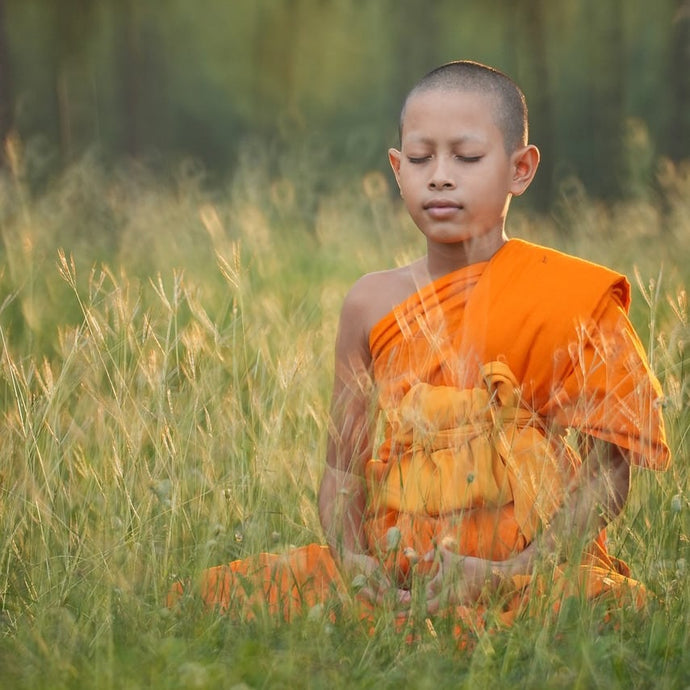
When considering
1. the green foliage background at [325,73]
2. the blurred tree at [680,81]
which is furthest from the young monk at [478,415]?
the blurred tree at [680,81]

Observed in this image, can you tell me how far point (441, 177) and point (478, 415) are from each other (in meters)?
0.53

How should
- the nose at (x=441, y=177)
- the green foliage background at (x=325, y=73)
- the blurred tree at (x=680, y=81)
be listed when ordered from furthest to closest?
the green foliage background at (x=325, y=73)
the blurred tree at (x=680, y=81)
the nose at (x=441, y=177)

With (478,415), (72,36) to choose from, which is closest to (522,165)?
(478,415)

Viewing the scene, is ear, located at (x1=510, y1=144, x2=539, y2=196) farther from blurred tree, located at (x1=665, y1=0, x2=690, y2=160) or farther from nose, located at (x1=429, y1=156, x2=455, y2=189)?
blurred tree, located at (x1=665, y1=0, x2=690, y2=160)

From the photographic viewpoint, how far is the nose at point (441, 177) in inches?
106

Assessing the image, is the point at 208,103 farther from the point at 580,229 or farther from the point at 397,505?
the point at 397,505

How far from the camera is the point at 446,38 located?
19.3 m

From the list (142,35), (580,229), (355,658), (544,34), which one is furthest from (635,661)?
(142,35)

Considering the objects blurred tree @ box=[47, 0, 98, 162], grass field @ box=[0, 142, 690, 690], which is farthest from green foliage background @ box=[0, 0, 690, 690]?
blurred tree @ box=[47, 0, 98, 162]

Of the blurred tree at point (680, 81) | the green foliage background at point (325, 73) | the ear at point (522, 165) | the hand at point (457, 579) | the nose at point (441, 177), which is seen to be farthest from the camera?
the green foliage background at point (325, 73)

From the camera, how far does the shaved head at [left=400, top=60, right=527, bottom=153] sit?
2779 mm

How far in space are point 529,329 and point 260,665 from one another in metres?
0.95

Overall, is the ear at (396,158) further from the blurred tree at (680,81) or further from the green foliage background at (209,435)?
the blurred tree at (680,81)

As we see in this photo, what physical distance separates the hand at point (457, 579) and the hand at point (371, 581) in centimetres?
6
